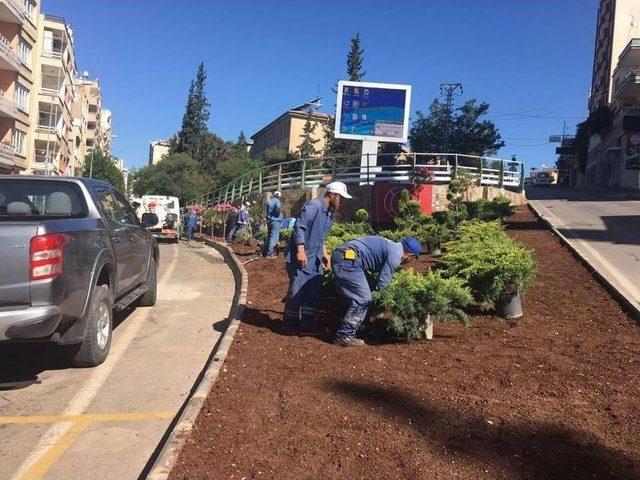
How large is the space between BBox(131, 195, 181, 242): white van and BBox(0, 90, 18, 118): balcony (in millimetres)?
18285

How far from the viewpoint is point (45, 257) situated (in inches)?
178

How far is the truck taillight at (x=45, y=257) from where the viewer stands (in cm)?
446

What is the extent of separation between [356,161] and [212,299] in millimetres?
43238

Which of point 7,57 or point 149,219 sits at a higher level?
point 7,57

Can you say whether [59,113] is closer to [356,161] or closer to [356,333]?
[356,161]

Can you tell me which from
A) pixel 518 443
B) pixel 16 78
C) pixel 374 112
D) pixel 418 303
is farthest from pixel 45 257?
pixel 16 78

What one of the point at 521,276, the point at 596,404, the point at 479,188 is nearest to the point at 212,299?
the point at 521,276

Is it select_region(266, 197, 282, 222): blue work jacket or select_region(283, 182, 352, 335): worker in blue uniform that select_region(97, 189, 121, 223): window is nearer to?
select_region(283, 182, 352, 335): worker in blue uniform

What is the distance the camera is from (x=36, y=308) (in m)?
4.48

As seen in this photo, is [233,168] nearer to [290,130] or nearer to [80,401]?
[290,130]

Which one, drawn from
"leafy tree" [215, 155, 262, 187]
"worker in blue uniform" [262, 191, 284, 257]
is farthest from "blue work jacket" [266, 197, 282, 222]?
"leafy tree" [215, 155, 262, 187]

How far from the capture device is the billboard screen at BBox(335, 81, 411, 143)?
26.7 meters

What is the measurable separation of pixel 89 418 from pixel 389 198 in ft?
49.3

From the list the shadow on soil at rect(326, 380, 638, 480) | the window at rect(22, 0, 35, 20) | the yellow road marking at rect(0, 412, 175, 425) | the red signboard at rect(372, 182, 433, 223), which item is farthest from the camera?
the window at rect(22, 0, 35, 20)
